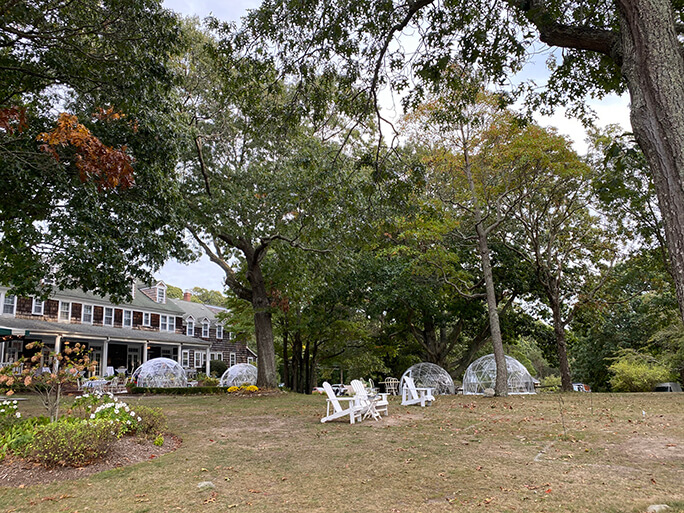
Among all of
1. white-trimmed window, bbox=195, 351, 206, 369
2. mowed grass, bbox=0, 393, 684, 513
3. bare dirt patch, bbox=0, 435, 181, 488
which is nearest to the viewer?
mowed grass, bbox=0, 393, 684, 513

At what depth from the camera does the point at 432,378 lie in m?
21.1

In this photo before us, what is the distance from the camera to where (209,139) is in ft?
52.7

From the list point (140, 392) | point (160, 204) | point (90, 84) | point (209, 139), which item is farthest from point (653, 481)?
point (140, 392)

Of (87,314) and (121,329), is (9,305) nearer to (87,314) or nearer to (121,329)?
(87,314)

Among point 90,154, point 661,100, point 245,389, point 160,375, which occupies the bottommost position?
point 245,389

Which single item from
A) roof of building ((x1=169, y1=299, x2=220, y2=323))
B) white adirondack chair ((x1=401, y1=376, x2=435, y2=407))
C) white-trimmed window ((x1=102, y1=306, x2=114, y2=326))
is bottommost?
white adirondack chair ((x1=401, y1=376, x2=435, y2=407))

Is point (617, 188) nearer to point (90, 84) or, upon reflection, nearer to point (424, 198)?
point (90, 84)

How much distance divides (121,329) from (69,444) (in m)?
28.1

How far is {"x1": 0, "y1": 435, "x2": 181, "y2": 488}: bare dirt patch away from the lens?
5.11 metres

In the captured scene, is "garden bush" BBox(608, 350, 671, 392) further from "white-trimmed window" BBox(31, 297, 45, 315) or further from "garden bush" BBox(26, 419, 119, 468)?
Answer: "white-trimmed window" BBox(31, 297, 45, 315)

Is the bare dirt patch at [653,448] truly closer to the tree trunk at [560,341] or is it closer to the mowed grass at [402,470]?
the mowed grass at [402,470]

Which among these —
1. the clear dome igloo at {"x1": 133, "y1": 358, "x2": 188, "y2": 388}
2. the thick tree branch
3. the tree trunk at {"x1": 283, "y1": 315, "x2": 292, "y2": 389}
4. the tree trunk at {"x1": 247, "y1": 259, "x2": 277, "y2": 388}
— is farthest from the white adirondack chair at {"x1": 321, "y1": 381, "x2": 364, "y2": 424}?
the clear dome igloo at {"x1": 133, "y1": 358, "x2": 188, "y2": 388}

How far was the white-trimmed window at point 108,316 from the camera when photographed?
98.9 ft

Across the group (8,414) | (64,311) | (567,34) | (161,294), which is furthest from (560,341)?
(161,294)
